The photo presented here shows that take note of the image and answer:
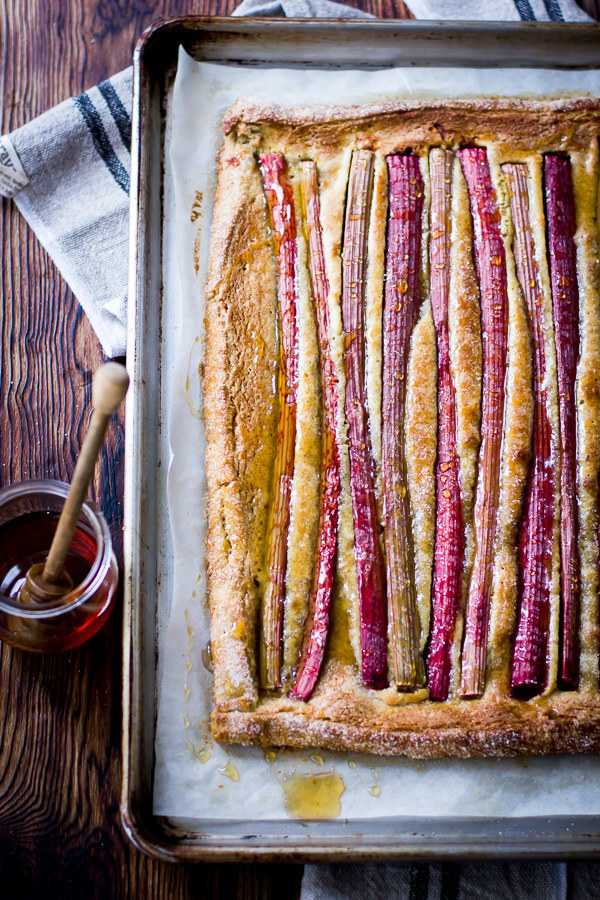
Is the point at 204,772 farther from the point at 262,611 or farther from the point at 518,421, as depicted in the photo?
the point at 518,421

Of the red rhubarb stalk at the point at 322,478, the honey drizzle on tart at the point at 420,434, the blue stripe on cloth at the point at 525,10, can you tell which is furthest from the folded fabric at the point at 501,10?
the red rhubarb stalk at the point at 322,478

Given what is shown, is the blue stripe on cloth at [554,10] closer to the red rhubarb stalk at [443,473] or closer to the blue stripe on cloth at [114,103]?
the red rhubarb stalk at [443,473]

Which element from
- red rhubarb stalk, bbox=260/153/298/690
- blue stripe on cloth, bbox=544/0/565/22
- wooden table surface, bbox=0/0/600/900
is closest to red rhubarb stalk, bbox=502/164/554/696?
red rhubarb stalk, bbox=260/153/298/690

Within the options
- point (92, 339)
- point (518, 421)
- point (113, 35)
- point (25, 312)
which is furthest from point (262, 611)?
point (113, 35)

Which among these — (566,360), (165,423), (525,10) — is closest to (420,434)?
(566,360)

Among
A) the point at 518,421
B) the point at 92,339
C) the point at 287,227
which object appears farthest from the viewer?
the point at 92,339
